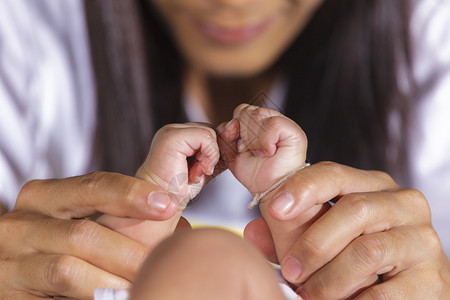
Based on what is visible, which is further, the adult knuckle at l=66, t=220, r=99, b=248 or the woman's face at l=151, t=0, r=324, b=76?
the woman's face at l=151, t=0, r=324, b=76

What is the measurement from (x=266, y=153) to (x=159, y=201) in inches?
2.8

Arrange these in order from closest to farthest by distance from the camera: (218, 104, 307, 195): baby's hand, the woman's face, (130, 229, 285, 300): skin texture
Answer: (130, 229, 285, 300): skin texture < (218, 104, 307, 195): baby's hand < the woman's face

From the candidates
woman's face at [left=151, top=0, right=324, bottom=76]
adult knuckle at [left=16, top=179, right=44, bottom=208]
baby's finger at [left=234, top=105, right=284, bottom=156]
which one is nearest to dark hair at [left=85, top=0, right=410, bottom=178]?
woman's face at [left=151, top=0, right=324, bottom=76]

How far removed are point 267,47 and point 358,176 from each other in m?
0.30

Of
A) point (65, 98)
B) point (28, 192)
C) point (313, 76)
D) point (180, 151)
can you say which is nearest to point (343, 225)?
point (180, 151)

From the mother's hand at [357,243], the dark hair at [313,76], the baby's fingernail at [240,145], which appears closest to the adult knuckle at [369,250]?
the mother's hand at [357,243]

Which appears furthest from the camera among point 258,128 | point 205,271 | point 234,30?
point 234,30

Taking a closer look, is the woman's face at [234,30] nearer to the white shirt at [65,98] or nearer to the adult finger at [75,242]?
the white shirt at [65,98]

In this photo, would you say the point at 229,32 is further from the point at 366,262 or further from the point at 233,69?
the point at 366,262

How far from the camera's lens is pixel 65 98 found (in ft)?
2.33

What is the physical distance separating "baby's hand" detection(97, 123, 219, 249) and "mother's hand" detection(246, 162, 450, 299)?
0.05 m

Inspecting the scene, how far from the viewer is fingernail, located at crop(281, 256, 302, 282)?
0.31 m

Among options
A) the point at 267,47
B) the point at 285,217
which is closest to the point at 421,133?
the point at 267,47

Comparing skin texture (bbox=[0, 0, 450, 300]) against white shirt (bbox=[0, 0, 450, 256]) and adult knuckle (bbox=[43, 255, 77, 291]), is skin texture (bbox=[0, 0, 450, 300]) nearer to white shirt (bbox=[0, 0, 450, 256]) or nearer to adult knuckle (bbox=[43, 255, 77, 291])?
adult knuckle (bbox=[43, 255, 77, 291])
